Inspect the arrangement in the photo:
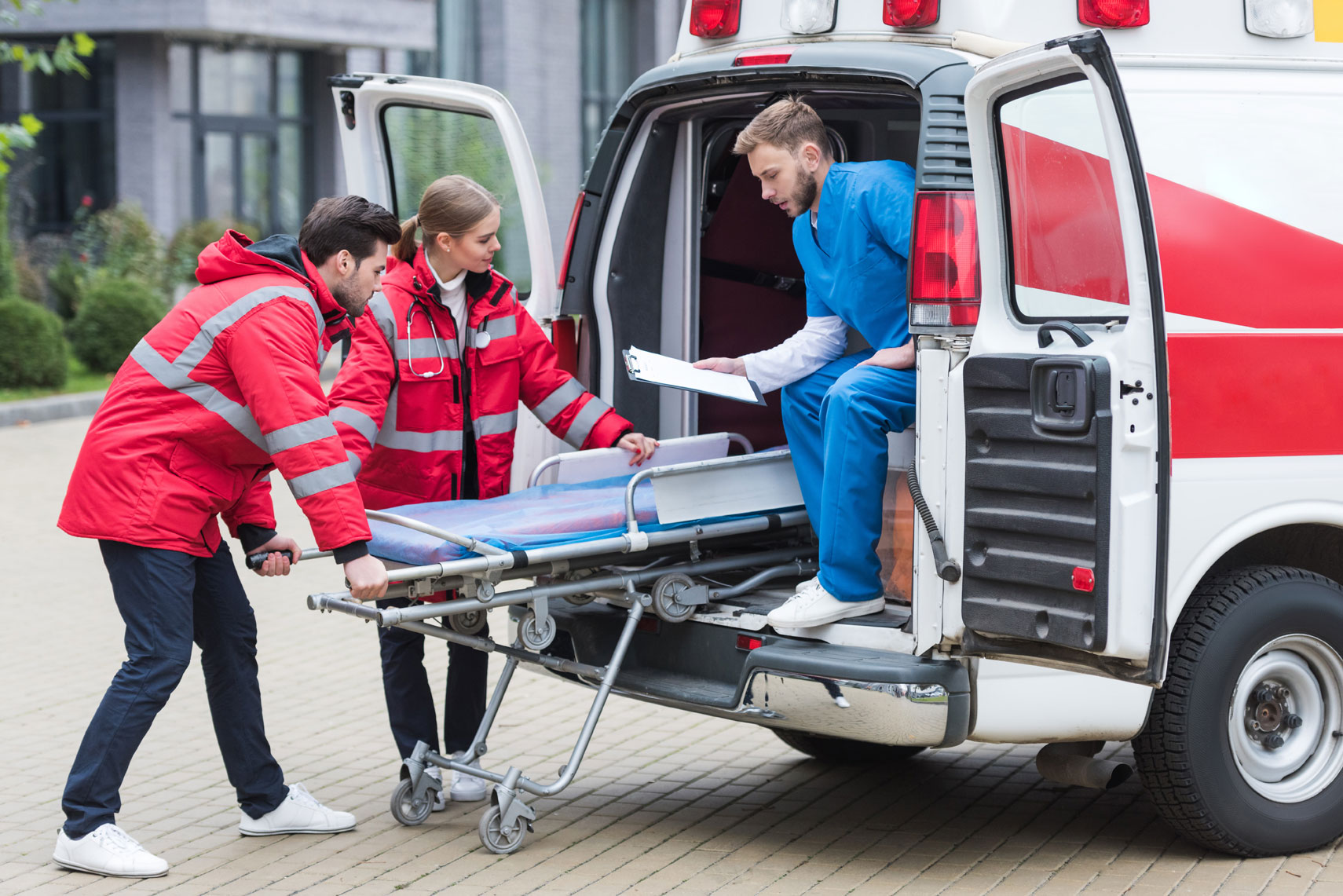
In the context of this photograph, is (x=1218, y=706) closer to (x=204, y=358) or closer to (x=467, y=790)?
(x=467, y=790)

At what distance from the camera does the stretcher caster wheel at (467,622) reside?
4.99 m

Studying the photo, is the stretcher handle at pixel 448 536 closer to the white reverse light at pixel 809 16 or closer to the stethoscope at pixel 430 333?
the stethoscope at pixel 430 333

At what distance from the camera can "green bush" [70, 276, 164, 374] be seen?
58.4 ft

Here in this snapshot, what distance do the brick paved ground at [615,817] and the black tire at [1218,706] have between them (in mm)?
130

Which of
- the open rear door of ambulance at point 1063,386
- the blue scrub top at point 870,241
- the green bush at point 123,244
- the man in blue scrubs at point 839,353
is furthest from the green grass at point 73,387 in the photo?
the open rear door of ambulance at point 1063,386

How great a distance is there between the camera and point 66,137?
929 inches

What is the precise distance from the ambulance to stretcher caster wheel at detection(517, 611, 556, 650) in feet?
0.84

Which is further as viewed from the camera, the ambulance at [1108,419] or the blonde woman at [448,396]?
the blonde woman at [448,396]

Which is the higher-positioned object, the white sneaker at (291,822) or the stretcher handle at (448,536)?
the stretcher handle at (448,536)

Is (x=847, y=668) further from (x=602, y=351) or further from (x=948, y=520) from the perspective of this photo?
(x=602, y=351)

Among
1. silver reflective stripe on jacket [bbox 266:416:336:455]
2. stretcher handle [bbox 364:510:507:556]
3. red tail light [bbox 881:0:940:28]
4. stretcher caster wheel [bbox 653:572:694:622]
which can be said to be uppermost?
red tail light [bbox 881:0:940:28]

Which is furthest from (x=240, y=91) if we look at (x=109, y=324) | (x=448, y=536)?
(x=448, y=536)

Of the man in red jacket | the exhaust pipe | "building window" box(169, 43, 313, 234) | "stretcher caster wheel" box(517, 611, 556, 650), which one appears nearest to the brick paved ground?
the exhaust pipe

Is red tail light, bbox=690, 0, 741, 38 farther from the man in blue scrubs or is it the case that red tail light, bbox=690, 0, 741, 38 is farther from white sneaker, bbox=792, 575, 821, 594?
white sneaker, bbox=792, 575, 821, 594
